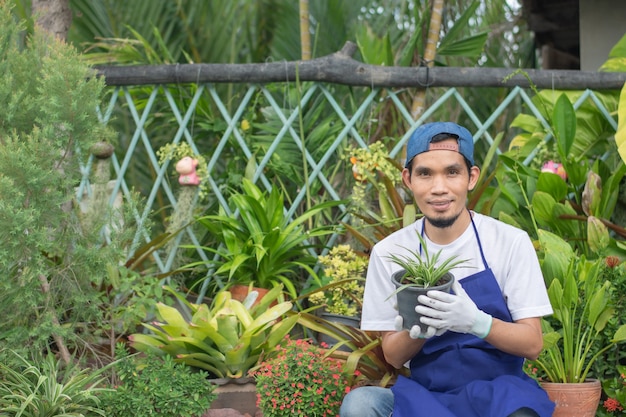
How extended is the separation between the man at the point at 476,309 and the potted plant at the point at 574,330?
495mm

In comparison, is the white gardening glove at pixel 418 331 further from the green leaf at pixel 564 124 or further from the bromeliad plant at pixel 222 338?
the green leaf at pixel 564 124

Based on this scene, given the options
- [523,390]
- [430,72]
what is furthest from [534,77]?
[523,390]

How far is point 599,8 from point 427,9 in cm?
198

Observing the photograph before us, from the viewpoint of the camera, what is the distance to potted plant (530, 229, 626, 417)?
112 inches

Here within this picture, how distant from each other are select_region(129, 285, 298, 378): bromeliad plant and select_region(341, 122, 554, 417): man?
0.84 m

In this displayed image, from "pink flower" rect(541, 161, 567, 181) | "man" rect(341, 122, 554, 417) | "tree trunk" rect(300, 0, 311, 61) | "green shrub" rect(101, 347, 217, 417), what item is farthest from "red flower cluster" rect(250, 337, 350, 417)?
"tree trunk" rect(300, 0, 311, 61)

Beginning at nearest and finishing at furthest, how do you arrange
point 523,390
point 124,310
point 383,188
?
1. point 523,390
2. point 124,310
3. point 383,188

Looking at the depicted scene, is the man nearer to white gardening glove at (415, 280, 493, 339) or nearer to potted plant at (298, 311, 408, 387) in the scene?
white gardening glove at (415, 280, 493, 339)

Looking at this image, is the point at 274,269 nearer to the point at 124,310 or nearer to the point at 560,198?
the point at 124,310

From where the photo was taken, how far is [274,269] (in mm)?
3965

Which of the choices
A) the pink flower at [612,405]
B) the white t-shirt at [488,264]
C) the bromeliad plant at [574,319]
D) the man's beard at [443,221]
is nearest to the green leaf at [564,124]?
the bromeliad plant at [574,319]

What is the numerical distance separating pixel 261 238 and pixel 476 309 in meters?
1.81

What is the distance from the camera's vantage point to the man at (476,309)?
7.45 ft

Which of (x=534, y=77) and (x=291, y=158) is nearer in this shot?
(x=534, y=77)
